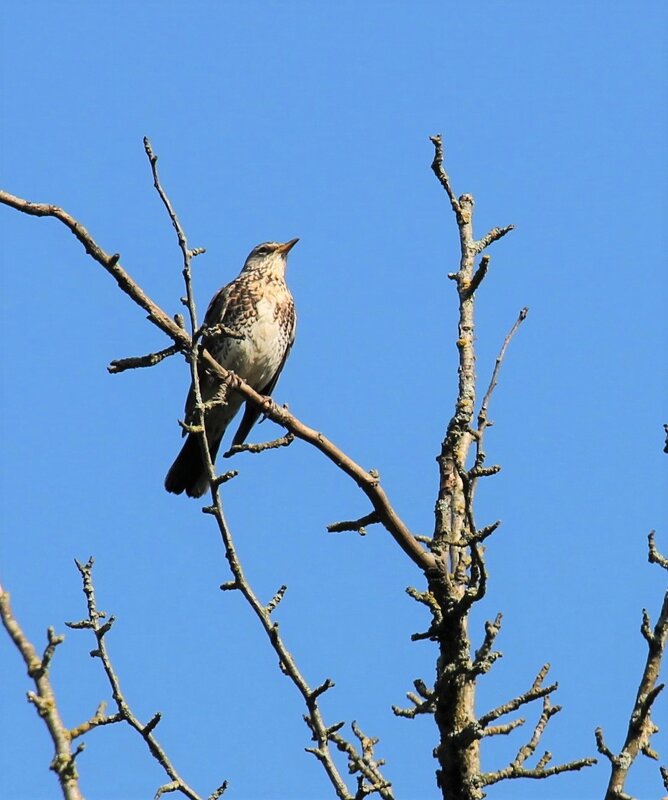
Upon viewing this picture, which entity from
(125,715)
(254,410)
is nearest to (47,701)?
(125,715)

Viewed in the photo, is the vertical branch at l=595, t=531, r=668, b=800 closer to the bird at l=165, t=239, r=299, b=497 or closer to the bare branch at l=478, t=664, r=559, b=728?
the bare branch at l=478, t=664, r=559, b=728

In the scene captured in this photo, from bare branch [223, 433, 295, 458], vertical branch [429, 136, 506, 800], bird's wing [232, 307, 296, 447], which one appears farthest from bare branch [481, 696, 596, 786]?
bird's wing [232, 307, 296, 447]

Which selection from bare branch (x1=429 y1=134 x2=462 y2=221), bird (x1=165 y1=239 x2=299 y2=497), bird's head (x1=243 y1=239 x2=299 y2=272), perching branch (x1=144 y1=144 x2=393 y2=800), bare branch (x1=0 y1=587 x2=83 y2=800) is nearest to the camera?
bare branch (x1=0 y1=587 x2=83 y2=800)

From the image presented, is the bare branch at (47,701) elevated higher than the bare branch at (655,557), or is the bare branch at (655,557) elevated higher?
the bare branch at (655,557)

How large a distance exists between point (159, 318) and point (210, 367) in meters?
0.71

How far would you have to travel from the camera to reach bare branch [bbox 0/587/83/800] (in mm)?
2559

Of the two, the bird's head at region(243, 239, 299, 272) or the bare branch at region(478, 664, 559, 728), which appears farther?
the bird's head at region(243, 239, 299, 272)

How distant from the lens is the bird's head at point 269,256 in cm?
841

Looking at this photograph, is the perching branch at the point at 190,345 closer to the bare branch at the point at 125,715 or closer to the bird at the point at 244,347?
the bare branch at the point at 125,715

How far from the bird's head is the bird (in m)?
0.05

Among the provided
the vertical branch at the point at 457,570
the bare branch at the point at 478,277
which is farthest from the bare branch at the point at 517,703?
the bare branch at the point at 478,277

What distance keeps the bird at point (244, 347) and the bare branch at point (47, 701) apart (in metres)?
4.89

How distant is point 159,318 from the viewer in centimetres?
401

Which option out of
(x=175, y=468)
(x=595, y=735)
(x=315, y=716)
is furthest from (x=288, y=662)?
(x=175, y=468)
